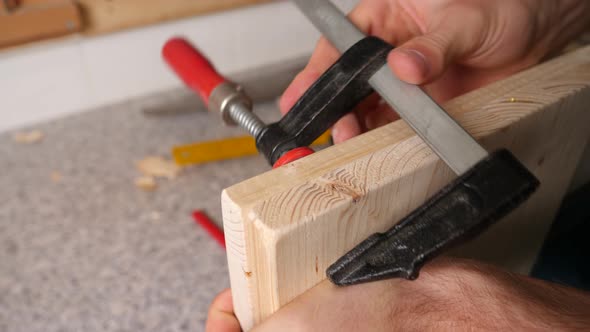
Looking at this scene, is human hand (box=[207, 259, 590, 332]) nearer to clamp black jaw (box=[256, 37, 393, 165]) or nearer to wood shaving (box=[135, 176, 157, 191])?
clamp black jaw (box=[256, 37, 393, 165])

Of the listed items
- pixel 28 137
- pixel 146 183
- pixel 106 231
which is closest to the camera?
pixel 106 231

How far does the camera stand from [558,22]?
0.69m

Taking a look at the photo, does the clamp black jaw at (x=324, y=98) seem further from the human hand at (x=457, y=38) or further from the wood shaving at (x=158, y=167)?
the wood shaving at (x=158, y=167)

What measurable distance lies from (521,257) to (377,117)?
276 mm

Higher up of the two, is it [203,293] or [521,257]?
[521,257]

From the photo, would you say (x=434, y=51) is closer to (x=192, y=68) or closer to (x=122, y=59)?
(x=192, y=68)

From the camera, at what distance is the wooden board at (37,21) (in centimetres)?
103

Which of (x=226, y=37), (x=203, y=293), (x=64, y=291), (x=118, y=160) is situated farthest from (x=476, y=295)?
(x=226, y=37)

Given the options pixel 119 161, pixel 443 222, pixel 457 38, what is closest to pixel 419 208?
pixel 443 222

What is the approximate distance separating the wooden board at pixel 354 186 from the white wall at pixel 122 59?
94 cm

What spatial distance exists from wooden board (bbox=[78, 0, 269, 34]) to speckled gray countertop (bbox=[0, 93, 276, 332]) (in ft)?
0.76

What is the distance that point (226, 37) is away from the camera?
1329 mm

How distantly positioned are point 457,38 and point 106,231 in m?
0.68

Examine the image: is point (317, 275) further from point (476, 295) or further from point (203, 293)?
point (203, 293)
